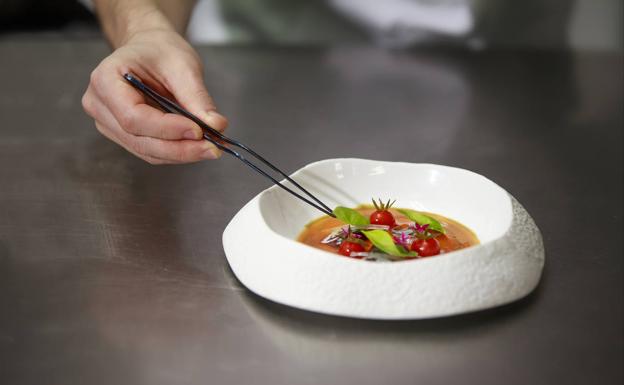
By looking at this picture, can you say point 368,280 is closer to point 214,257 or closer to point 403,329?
point 403,329

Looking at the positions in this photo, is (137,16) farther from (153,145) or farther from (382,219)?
(382,219)

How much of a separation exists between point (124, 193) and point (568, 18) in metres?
1.22

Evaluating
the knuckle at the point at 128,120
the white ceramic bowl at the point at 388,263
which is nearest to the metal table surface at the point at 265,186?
the white ceramic bowl at the point at 388,263

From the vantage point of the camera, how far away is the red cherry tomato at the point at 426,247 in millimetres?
868

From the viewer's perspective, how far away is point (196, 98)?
1056 mm

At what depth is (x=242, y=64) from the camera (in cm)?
173

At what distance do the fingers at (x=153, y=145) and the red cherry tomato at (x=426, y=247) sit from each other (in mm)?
264

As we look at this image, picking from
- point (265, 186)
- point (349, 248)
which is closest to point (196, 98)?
point (265, 186)

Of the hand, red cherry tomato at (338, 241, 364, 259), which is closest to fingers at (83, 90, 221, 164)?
the hand

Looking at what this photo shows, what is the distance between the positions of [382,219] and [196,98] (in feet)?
0.95

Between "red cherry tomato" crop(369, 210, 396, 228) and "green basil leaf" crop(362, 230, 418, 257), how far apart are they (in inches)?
3.0

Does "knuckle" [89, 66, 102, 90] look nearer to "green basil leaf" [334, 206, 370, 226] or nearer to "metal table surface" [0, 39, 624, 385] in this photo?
"metal table surface" [0, 39, 624, 385]

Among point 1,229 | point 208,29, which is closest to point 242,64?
point 208,29

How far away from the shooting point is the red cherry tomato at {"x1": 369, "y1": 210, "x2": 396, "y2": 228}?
37.2 inches
